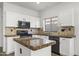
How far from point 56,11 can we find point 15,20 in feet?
1.88

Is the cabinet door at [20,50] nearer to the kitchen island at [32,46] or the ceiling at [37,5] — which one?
the kitchen island at [32,46]

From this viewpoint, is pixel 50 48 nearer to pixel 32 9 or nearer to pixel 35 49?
pixel 35 49

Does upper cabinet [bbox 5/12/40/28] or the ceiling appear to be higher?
the ceiling

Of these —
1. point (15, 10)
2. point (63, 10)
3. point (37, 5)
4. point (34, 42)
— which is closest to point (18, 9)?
point (15, 10)

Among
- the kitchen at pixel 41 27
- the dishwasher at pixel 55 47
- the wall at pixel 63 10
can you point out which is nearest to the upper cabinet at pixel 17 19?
the kitchen at pixel 41 27

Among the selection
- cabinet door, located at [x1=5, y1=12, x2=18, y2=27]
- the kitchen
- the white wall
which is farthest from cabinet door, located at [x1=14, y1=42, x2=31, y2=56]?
the white wall

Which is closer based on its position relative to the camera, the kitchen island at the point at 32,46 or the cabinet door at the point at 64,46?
the kitchen island at the point at 32,46

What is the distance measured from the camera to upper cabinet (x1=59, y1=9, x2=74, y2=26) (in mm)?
1480

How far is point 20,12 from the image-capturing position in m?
1.46

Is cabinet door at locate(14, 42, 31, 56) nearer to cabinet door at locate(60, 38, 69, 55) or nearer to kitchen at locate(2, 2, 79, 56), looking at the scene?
kitchen at locate(2, 2, 79, 56)

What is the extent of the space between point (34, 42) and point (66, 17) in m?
0.58

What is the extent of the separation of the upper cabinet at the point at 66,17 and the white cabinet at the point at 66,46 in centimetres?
23

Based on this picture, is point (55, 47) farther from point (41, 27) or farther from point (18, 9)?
point (18, 9)

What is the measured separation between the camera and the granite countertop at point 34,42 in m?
1.34
